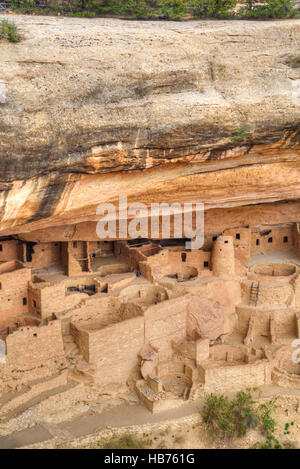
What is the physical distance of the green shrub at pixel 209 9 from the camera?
16.6m

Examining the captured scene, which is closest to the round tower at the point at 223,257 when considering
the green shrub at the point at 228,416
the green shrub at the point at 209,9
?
the green shrub at the point at 228,416

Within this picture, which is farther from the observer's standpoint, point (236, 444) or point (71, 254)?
point (71, 254)

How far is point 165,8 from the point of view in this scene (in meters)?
16.3

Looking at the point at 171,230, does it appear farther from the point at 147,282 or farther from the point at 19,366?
the point at 19,366

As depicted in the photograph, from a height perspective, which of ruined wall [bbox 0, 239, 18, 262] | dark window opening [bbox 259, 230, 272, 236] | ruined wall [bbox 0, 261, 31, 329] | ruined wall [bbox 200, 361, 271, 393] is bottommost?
ruined wall [bbox 200, 361, 271, 393]

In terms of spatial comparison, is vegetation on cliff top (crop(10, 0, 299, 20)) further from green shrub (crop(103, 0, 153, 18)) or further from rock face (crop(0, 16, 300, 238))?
rock face (crop(0, 16, 300, 238))

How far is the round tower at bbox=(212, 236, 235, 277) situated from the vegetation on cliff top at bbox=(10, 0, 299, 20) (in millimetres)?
8097

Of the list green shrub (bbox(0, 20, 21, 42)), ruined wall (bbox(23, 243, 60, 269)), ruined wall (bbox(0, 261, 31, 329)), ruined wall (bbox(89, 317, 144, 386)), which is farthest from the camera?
ruined wall (bbox(23, 243, 60, 269))

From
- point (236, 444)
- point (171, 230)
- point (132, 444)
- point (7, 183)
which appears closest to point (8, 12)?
point (7, 183)

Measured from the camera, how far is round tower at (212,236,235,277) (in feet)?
67.6

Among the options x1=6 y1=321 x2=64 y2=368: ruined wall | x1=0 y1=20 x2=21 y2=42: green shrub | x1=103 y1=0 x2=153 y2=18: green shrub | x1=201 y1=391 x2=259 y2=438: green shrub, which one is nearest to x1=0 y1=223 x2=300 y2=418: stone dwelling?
x1=6 y1=321 x2=64 y2=368: ruined wall

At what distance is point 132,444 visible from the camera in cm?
1510

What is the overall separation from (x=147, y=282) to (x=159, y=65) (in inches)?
352

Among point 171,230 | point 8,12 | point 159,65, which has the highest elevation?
point 8,12
